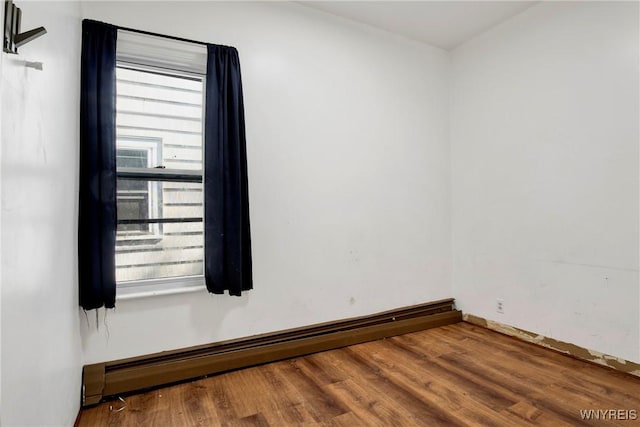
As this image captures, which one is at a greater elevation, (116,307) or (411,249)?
(411,249)

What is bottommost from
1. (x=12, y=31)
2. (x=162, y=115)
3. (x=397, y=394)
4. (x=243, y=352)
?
(x=397, y=394)

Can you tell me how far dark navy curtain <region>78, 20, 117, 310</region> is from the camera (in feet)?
6.44

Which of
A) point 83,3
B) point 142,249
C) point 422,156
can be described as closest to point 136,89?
point 83,3

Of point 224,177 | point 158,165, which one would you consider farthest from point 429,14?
point 158,165

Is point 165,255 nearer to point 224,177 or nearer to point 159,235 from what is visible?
point 159,235

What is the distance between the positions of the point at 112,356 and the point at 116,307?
0.97 ft

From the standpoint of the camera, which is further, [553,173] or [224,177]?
[553,173]

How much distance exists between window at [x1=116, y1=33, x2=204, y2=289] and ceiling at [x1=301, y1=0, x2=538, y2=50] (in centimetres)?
125

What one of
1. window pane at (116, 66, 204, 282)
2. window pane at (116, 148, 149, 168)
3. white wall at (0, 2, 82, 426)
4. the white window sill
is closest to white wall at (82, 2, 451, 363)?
the white window sill

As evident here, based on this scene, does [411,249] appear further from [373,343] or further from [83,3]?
[83,3]

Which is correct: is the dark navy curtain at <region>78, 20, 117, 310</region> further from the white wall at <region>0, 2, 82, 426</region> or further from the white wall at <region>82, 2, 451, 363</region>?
the white wall at <region>82, 2, 451, 363</region>

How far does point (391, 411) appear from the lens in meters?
1.89

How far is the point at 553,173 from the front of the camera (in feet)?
8.87

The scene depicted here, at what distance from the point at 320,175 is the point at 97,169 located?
1535mm
